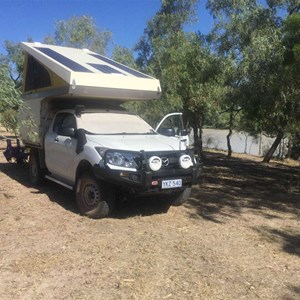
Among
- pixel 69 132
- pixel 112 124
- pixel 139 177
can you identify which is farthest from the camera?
pixel 112 124

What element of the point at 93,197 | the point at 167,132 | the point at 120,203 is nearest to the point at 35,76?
the point at 167,132

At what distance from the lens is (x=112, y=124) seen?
316 inches

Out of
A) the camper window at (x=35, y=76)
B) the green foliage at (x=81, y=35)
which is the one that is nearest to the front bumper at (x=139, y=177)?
the camper window at (x=35, y=76)

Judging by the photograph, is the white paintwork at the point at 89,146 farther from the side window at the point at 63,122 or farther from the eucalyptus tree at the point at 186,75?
the eucalyptus tree at the point at 186,75

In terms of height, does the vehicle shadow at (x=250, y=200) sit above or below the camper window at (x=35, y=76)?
below

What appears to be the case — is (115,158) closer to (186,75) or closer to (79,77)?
(79,77)

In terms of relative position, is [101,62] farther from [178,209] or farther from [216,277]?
[216,277]

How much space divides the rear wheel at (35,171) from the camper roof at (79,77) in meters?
1.32

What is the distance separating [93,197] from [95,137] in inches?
39.8

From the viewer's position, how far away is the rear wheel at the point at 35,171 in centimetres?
928

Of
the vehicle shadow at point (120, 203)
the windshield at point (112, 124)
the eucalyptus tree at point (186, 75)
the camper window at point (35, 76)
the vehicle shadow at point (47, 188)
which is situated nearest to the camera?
the vehicle shadow at point (120, 203)

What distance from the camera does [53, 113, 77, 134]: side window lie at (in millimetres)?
8000

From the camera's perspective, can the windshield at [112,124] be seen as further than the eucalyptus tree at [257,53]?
No

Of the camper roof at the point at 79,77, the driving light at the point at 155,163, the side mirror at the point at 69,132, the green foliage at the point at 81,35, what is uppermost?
the green foliage at the point at 81,35
